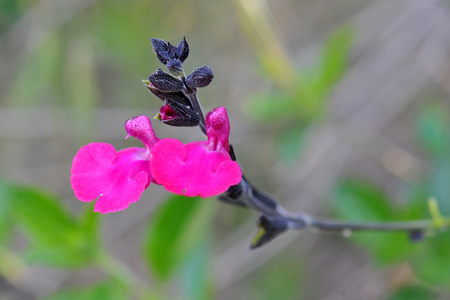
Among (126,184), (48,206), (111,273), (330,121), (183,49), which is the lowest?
(330,121)

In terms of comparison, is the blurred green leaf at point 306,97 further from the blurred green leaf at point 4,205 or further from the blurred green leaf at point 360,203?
the blurred green leaf at point 4,205

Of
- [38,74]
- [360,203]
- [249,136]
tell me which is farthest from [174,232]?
[38,74]

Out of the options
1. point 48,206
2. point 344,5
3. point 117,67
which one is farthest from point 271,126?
point 48,206

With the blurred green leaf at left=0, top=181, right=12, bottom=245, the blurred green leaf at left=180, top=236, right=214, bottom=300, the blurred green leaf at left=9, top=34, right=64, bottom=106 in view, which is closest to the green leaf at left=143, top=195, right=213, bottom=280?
the blurred green leaf at left=180, top=236, right=214, bottom=300

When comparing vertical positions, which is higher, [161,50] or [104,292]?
[161,50]

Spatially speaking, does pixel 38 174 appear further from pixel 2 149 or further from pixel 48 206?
pixel 48 206

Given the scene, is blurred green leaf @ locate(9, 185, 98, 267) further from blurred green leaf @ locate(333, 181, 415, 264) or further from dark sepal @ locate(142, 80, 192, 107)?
blurred green leaf @ locate(333, 181, 415, 264)

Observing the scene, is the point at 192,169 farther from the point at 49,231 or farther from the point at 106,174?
the point at 49,231
